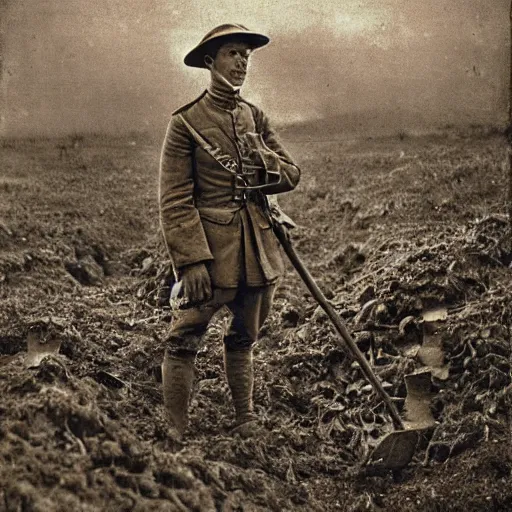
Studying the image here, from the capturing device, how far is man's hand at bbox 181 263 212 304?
13.6 ft

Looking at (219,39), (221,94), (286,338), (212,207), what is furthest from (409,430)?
(219,39)

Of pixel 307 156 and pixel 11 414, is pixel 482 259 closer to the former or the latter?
pixel 307 156

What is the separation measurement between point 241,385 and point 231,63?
146 centimetres

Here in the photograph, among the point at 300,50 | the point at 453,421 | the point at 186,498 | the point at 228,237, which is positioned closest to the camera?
the point at 186,498

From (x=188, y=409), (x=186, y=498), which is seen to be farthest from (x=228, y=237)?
(x=186, y=498)

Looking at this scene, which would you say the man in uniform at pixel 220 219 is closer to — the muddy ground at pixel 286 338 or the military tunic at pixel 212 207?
the military tunic at pixel 212 207

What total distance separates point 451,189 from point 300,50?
113 centimetres

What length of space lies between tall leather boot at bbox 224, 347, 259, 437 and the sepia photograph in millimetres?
10

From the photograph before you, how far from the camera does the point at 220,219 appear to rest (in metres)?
4.24

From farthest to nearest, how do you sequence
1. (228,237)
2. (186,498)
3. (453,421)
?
(453,421), (228,237), (186,498)

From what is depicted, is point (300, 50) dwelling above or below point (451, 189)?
above

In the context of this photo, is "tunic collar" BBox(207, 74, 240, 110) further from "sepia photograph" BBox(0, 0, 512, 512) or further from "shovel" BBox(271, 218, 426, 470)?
"shovel" BBox(271, 218, 426, 470)

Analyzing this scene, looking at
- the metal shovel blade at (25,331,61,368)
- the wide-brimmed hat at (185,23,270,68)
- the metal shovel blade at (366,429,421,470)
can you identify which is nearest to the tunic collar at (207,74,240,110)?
the wide-brimmed hat at (185,23,270,68)

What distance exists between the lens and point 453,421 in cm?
461
